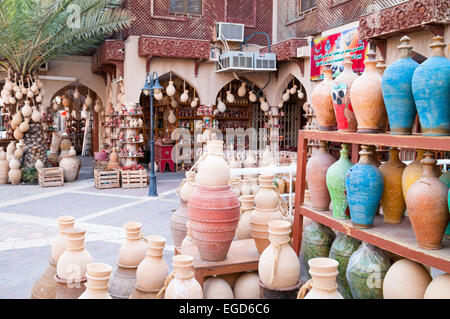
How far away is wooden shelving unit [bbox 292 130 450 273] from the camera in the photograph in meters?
2.08

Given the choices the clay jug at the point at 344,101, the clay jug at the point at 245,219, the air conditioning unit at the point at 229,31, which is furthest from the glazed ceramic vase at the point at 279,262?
the air conditioning unit at the point at 229,31

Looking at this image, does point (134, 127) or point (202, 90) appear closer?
point (134, 127)

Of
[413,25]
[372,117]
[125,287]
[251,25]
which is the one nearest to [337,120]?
[372,117]

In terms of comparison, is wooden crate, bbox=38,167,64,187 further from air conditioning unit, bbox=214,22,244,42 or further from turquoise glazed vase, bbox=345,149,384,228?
turquoise glazed vase, bbox=345,149,384,228

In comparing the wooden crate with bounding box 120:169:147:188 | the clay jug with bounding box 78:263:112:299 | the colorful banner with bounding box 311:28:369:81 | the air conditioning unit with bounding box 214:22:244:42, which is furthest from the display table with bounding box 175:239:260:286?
the air conditioning unit with bounding box 214:22:244:42

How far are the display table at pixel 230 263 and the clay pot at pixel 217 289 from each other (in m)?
0.04

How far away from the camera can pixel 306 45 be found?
11.2m

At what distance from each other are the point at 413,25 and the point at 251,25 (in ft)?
23.4

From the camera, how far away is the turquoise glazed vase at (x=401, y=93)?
229 centimetres

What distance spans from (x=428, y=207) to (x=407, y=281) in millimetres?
423

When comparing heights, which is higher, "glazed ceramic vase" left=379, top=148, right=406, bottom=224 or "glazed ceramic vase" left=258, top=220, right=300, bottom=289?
"glazed ceramic vase" left=379, top=148, right=406, bottom=224

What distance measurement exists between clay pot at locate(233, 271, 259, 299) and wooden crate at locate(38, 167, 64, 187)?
871 cm
